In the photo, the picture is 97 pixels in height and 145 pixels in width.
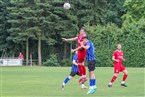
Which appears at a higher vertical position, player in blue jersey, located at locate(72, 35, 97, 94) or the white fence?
player in blue jersey, located at locate(72, 35, 97, 94)

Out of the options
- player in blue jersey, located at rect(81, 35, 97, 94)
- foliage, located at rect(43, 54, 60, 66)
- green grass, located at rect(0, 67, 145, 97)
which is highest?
player in blue jersey, located at rect(81, 35, 97, 94)

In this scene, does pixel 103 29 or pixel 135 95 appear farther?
pixel 103 29

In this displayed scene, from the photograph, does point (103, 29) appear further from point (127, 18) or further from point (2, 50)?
point (2, 50)

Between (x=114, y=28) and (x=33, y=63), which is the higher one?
(x=114, y=28)

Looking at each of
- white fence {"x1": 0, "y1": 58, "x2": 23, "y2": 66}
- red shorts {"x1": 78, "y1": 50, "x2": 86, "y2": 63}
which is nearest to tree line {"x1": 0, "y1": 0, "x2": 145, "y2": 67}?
white fence {"x1": 0, "y1": 58, "x2": 23, "y2": 66}

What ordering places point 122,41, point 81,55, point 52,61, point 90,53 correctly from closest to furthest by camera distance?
point 90,53
point 81,55
point 122,41
point 52,61

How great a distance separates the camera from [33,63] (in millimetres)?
73562

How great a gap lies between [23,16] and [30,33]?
8.35 ft

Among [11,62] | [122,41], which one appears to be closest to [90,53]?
[122,41]

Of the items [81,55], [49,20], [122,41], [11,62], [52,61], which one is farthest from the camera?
[49,20]

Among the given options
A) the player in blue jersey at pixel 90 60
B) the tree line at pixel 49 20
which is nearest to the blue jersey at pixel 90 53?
the player in blue jersey at pixel 90 60

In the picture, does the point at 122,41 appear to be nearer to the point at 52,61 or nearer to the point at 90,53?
the point at 52,61

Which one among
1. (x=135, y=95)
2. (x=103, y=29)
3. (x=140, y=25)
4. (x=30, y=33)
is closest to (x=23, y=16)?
(x=30, y=33)

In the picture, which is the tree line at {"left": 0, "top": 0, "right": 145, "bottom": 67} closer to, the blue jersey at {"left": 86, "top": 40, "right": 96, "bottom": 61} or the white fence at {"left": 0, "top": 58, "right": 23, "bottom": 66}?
the white fence at {"left": 0, "top": 58, "right": 23, "bottom": 66}
